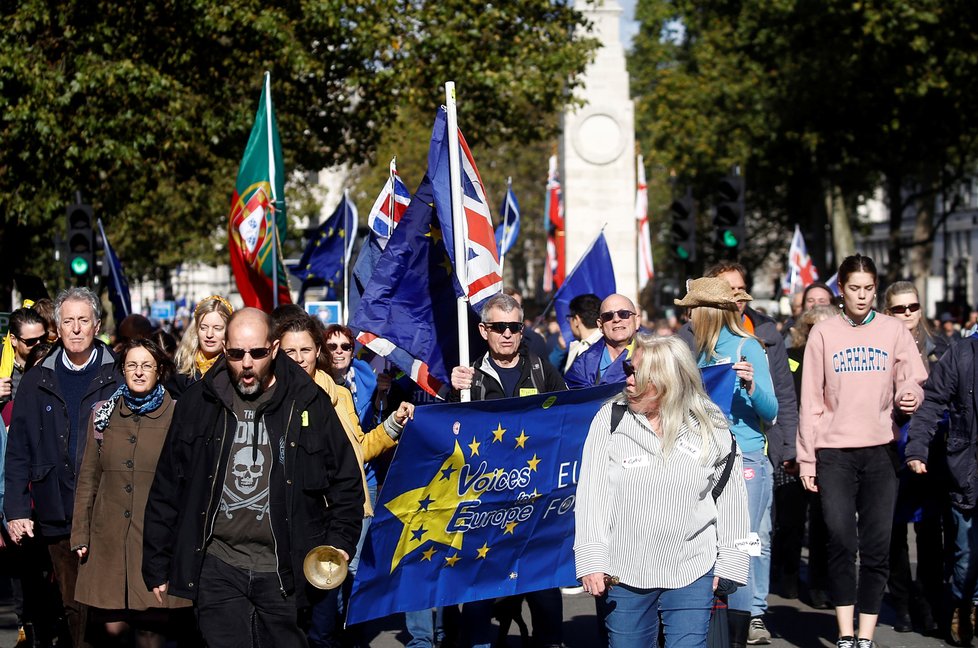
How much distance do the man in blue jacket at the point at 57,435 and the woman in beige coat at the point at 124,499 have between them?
77 cm

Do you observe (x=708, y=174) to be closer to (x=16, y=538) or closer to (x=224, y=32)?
(x=224, y=32)

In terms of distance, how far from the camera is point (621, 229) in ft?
94.4

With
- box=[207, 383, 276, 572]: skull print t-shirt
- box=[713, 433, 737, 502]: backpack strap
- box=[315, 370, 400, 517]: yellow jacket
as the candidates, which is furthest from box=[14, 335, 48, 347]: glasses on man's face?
box=[713, 433, 737, 502]: backpack strap

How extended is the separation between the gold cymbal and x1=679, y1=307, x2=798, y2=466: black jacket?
2.82m

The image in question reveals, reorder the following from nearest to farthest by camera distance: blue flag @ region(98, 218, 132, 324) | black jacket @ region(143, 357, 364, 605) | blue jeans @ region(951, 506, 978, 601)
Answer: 1. black jacket @ region(143, 357, 364, 605)
2. blue jeans @ region(951, 506, 978, 601)
3. blue flag @ region(98, 218, 132, 324)

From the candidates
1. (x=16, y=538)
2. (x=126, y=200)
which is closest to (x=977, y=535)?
(x=16, y=538)

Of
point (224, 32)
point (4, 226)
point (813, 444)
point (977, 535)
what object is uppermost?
point (224, 32)

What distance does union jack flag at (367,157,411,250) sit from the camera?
962cm

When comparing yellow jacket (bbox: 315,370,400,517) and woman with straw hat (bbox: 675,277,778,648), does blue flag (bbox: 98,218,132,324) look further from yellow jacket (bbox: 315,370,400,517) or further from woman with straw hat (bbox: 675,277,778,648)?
woman with straw hat (bbox: 675,277,778,648)

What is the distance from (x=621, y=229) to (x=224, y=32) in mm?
10496

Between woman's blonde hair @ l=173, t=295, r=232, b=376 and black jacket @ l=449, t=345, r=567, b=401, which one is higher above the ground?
woman's blonde hair @ l=173, t=295, r=232, b=376

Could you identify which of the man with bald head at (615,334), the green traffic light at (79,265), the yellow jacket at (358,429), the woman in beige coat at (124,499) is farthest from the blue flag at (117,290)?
the woman in beige coat at (124,499)

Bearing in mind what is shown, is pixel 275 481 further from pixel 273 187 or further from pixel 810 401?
Result: pixel 273 187

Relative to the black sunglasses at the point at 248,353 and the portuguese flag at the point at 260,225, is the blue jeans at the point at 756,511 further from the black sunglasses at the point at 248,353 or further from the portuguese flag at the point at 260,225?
the portuguese flag at the point at 260,225
